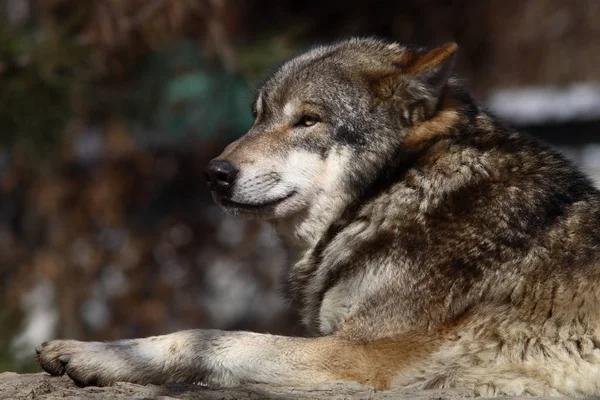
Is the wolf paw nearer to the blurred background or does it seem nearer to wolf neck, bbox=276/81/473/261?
wolf neck, bbox=276/81/473/261

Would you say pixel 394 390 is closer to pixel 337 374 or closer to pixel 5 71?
pixel 337 374

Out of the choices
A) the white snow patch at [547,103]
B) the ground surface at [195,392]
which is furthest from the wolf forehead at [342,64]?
the white snow patch at [547,103]

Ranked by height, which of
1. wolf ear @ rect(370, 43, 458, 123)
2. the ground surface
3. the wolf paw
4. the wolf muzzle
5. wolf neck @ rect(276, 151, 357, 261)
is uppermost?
wolf ear @ rect(370, 43, 458, 123)

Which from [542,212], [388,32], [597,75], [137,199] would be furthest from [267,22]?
[542,212]

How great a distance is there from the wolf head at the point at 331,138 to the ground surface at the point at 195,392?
1.01 m

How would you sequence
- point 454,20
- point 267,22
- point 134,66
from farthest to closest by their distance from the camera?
point 454,20, point 267,22, point 134,66

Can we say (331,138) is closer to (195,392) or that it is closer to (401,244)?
(401,244)

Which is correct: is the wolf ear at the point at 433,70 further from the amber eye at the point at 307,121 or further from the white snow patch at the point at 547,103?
the white snow patch at the point at 547,103

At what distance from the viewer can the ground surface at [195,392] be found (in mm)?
3926

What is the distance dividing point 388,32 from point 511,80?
2.18 meters

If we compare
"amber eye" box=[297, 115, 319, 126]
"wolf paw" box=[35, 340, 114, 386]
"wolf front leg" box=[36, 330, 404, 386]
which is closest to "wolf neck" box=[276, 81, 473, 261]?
"amber eye" box=[297, 115, 319, 126]

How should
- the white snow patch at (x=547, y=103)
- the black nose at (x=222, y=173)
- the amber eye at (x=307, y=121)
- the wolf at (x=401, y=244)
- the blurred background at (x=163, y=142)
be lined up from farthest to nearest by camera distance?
the white snow patch at (x=547, y=103), the blurred background at (x=163, y=142), the amber eye at (x=307, y=121), the black nose at (x=222, y=173), the wolf at (x=401, y=244)

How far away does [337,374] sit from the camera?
4.11 metres

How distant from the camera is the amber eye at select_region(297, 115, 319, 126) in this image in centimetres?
491
